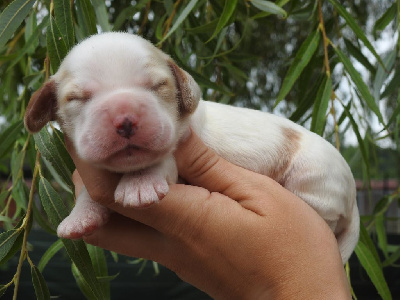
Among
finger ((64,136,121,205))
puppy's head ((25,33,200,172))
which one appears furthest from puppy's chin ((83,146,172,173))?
finger ((64,136,121,205))

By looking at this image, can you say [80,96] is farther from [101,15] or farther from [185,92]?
[101,15]

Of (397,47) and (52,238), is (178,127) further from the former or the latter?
(52,238)

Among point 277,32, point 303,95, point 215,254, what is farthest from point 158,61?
point 277,32

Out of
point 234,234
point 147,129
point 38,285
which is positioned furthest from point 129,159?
point 38,285

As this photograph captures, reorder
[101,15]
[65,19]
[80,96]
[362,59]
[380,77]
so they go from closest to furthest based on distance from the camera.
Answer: [80,96]
[65,19]
[101,15]
[380,77]
[362,59]

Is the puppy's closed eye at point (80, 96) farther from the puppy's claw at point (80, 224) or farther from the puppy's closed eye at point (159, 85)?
the puppy's claw at point (80, 224)
